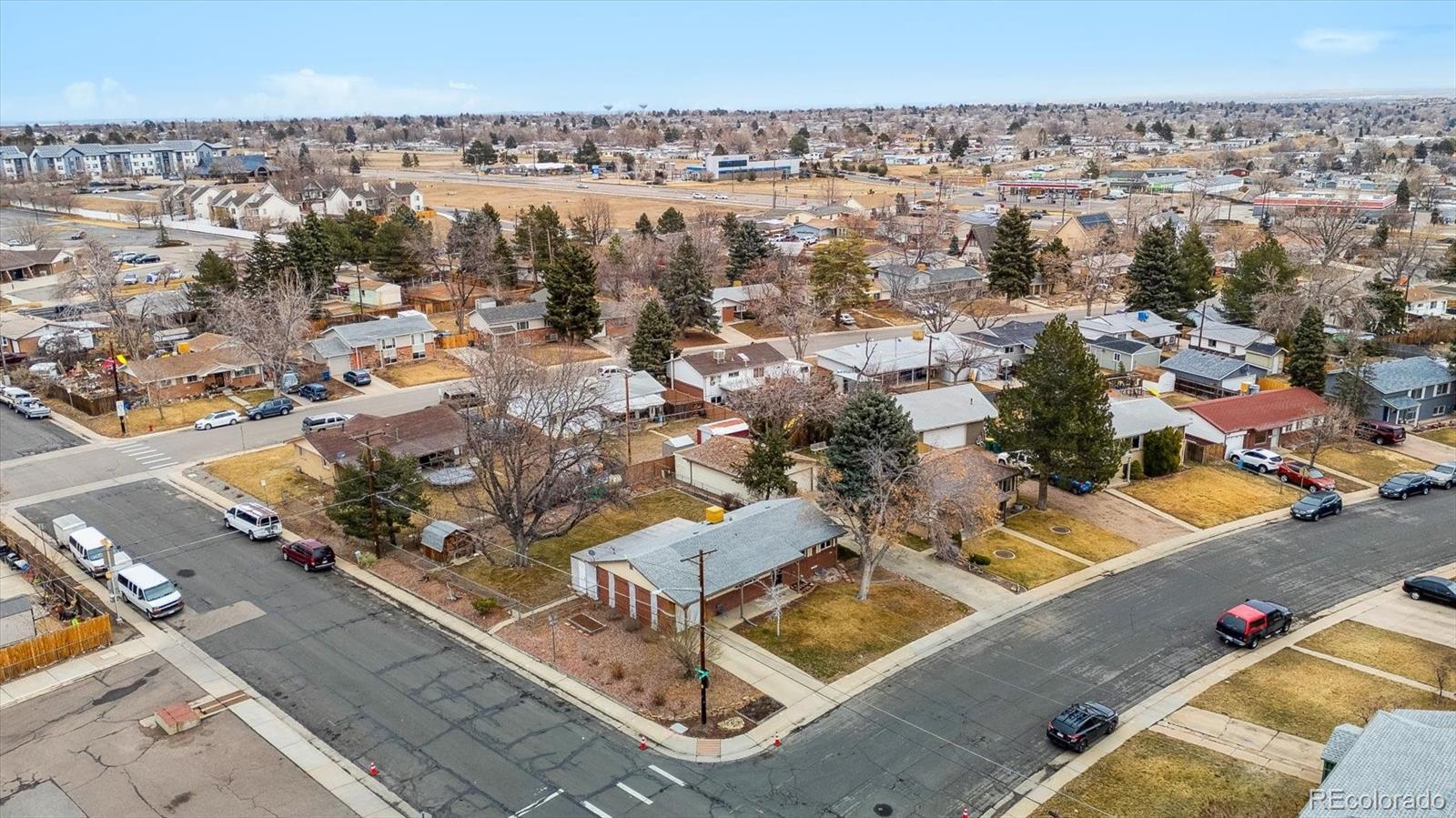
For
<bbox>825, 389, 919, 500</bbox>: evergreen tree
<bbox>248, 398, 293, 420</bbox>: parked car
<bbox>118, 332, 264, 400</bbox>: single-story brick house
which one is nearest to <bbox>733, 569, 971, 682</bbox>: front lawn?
<bbox>825, 389, 919, 500</bbox>: evergreen tree

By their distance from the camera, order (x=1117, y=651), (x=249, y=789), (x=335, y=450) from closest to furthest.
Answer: (x=249, y=789), (x=1117, y=651), (x=335, y=450)

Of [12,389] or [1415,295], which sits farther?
[1415,295]

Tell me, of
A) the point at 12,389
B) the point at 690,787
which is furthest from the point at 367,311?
the point at 690,787

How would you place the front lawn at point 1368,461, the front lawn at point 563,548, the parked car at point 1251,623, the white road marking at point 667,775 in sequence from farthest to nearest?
the front lawn at point 1368,461 < the front lawn at point 563,548 < the parked car at point 1251,623 < the white road marking at point 667,775

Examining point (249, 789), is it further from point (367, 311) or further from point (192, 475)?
point (367, 311)

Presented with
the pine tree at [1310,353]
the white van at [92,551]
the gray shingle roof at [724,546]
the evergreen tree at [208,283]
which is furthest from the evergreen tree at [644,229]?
the white van at [92,551]

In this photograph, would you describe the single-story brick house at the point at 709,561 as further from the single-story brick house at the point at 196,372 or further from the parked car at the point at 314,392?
the single-story brick house at the point at 196,372

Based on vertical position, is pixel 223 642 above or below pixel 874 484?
below
